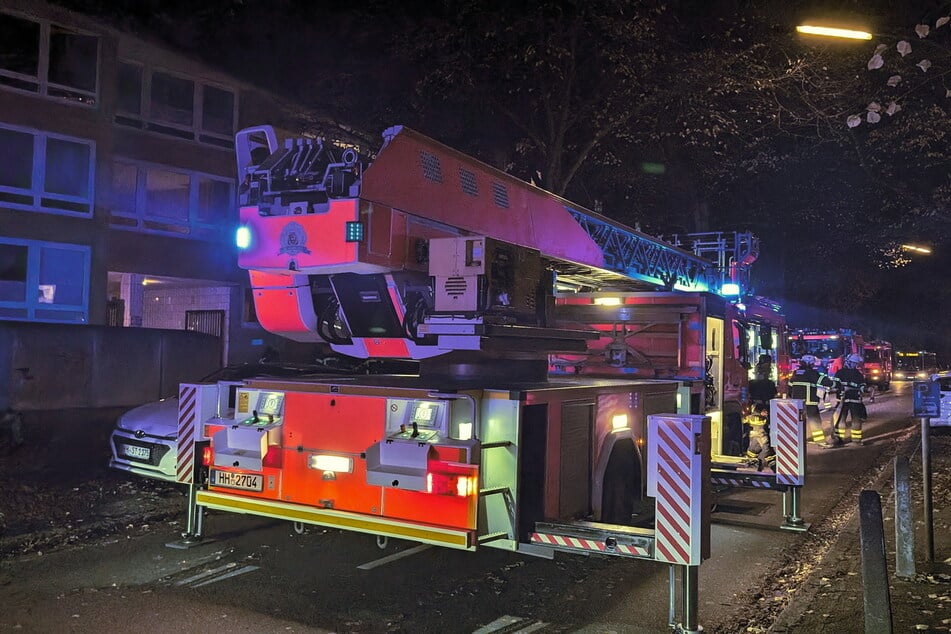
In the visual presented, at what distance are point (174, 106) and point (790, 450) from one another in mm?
19946

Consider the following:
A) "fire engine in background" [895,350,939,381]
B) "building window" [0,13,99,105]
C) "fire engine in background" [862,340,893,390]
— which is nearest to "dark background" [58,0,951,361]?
"building window" [0,13,99,105]

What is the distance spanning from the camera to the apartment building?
19.4 meters

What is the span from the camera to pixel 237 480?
6527 mm

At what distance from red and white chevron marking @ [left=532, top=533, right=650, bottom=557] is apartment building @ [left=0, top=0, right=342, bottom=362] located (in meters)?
16.3

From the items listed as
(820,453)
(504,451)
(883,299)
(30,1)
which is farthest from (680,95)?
(883,299)

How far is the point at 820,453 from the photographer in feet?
48.8

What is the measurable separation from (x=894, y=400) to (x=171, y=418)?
28825 millimetres

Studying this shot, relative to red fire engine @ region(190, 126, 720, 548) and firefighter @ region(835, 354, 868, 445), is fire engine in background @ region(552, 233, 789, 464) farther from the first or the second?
firefighter @ region(835, 354, 868, 445)

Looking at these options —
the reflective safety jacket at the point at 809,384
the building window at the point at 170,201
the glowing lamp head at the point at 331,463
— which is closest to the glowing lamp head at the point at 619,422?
the glowing lamp head at the point at 331,463

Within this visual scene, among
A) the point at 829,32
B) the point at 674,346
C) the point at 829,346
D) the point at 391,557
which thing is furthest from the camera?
the point at 829,346

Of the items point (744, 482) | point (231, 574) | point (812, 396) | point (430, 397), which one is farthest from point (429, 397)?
point (812, 396)

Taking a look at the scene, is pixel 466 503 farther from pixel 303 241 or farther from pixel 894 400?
pixel 894 400

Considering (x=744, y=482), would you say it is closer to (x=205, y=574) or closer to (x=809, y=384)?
(x=205, y=574)

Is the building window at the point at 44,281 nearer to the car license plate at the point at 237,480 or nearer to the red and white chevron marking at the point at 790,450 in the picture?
the car license plate at the point at 237,480
